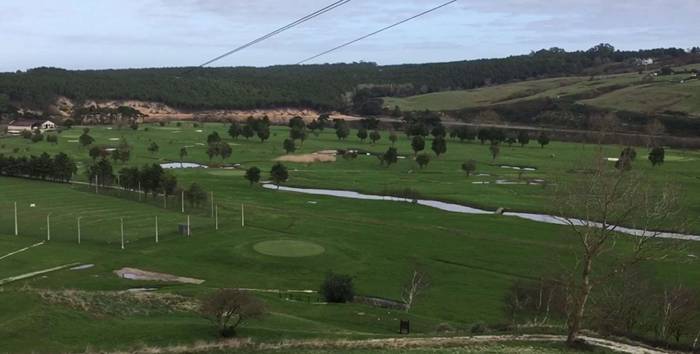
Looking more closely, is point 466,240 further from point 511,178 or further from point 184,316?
point 511,178

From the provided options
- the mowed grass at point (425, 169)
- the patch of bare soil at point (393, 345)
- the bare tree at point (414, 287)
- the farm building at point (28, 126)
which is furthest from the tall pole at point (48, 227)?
the farm building at point (28, 126)

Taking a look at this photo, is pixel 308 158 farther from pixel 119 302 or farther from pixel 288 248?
pixel 119 302

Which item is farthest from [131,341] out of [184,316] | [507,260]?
[507,260]

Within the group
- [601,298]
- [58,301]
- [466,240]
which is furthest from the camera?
[466,240]

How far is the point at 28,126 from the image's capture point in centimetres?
17350

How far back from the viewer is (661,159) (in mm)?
102375

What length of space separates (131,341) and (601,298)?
25.5 meters

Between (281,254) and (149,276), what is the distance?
33.6 ft

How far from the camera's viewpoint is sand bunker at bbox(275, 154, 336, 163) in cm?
11612

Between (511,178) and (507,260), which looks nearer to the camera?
(507,260)

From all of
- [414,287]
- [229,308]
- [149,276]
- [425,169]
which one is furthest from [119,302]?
[425,169]

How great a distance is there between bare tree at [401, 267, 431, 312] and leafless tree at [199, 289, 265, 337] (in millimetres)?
11479

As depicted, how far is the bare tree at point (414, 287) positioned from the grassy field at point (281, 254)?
688 millimetres

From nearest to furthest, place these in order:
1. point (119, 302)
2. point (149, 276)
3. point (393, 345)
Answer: point (393, 345) → point (119, 302) → point (149, 276)
